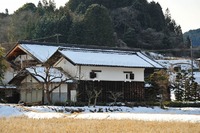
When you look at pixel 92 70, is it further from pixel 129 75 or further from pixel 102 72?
pixel 129 75

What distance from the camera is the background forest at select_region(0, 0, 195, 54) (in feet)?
181

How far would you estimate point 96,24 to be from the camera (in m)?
55.4

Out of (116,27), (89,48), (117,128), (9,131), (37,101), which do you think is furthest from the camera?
(116,27)

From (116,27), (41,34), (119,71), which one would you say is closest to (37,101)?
(119,71)

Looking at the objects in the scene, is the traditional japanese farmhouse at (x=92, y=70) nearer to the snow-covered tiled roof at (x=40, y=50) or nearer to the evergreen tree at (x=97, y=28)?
the snow-covered tiled roof at (x=40, y=50)

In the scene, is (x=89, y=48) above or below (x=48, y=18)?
below

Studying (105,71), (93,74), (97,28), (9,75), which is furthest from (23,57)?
(97,28)

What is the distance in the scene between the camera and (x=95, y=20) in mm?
55594

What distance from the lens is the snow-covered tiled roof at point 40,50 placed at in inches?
1473

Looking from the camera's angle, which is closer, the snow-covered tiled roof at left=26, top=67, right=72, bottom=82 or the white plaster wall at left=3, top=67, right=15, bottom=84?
the snow-covered tiled roof at left=26, top=67, right=72, bottom=82

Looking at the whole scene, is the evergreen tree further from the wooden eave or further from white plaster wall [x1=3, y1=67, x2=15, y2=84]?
white plaster wall [x1=3, y1=67, x2=15, y2=84]

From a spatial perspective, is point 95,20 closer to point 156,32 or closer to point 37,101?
point 156,32

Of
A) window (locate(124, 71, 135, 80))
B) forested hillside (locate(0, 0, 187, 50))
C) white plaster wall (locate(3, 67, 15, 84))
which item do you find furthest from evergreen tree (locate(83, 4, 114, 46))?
window (locate(124, 71, 135, 80))

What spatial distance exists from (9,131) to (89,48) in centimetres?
2837
